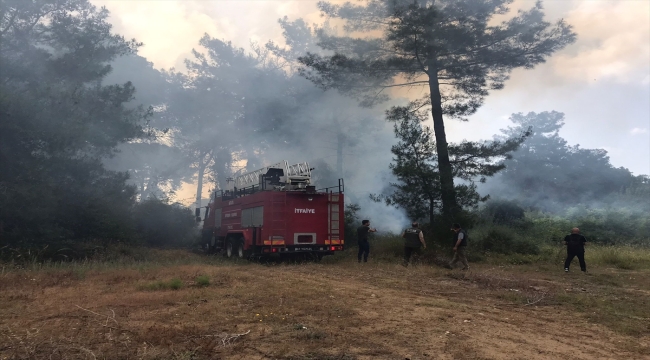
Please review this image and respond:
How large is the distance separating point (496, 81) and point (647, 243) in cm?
1024

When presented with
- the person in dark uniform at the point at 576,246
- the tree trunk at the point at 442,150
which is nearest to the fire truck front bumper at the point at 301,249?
the tree trunk at the point at 442,150

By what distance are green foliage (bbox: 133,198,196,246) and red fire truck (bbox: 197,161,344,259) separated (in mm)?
8863

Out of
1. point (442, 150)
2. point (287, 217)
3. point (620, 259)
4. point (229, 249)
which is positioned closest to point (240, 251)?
point (229, 249)

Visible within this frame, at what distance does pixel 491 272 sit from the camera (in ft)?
41.3

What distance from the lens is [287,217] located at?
583 inches

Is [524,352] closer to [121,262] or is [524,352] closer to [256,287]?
[256,287]

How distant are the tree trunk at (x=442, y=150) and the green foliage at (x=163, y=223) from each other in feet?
48.4

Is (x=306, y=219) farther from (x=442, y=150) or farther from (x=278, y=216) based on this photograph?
(x=442, y=150)

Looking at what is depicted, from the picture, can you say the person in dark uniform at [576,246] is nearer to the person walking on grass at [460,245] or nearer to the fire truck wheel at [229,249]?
the person walking on grass at [460,245]

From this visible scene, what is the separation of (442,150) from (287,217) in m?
6.68

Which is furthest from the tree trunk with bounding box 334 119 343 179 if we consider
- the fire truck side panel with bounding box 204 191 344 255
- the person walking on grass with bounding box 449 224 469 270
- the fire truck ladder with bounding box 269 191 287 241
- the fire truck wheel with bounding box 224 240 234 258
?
the person walking on grass with bounding box 449 224 469 270

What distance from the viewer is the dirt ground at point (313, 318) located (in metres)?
4.98

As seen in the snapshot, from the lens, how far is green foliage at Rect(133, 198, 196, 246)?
2388cm

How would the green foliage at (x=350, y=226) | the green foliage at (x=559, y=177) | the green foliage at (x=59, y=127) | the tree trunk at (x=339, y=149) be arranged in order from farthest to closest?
the green foliage at (x=559, y=177), the tree trunk at (x=339, y=149), the green foliage at (x=350, y=226), the green foliage at (x=59, y=127)
